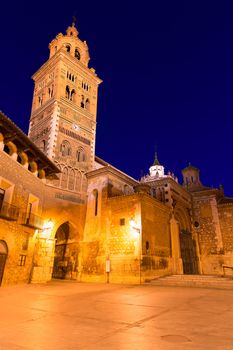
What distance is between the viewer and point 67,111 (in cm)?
2536

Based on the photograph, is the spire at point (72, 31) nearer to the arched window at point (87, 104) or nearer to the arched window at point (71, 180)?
the arched window at point (87, 104)

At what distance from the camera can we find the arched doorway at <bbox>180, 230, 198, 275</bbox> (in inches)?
887

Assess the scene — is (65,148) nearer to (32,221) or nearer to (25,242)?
(32,221)

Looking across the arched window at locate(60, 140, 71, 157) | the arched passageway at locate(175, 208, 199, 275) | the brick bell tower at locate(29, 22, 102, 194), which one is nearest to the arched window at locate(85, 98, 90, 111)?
the brick bell tower at locate(29, 22, 102, 194)

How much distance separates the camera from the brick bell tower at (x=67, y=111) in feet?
74.9

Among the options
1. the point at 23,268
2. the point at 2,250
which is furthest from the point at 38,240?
the point at 2,250

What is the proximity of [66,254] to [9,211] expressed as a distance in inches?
367

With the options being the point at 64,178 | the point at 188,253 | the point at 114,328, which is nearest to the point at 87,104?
the point at 64,178

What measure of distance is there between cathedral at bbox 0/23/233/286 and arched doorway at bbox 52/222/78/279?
0.08m

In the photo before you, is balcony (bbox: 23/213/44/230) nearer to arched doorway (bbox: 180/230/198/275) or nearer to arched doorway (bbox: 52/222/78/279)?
arched doorway (bbox: 52/222/78/279)

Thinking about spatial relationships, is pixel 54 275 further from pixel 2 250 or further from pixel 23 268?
pixel 2 250

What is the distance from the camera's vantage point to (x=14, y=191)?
14.3 meters

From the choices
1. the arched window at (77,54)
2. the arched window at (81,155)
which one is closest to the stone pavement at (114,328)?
the arched window at (81,155)

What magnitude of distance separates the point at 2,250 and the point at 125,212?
8587 millimetres
